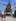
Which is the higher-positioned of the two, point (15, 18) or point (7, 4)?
point (7, 4)

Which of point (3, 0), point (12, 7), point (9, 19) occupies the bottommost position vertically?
point (9, 19)

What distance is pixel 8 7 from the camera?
0.81 metres

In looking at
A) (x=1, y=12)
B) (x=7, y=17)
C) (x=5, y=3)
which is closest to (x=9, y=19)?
(x=7, y=17)

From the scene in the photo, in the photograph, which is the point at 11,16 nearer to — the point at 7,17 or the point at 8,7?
the point at 7,17

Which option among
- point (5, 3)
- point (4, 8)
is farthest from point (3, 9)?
point (5, 3)

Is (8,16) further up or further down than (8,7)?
further down

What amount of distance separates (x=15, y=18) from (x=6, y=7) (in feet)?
0.99

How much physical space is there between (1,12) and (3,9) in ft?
0.25

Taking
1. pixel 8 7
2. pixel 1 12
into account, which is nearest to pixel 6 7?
pixel 8 7

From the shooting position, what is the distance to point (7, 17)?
80cm

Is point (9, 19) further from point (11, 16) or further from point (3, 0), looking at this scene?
point (3, 0)

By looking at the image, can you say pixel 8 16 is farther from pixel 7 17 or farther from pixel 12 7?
pixel 12 7

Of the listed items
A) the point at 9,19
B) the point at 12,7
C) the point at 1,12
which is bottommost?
the point at 9,19

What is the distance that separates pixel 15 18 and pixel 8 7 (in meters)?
0.28
